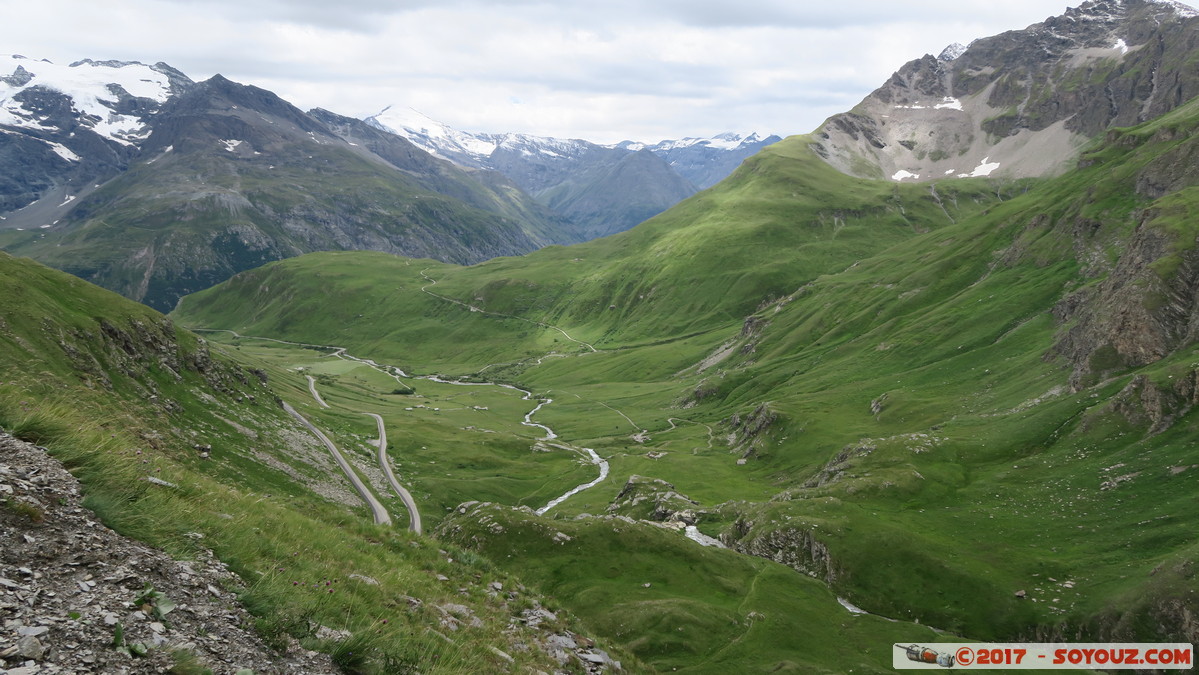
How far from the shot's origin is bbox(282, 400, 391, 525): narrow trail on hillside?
341 ft

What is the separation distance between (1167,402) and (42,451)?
127 m

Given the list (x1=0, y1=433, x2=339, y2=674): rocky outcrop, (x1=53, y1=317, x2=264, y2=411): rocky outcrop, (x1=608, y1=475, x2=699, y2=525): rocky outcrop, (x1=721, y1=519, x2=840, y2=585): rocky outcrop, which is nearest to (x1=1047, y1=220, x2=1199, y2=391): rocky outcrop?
(x1=721, y1=519, x2=840, y2=585): rocky outcrop

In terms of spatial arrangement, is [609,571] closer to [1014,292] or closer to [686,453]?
[686,453]

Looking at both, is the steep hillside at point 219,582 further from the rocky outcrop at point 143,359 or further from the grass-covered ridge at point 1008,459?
the rocky outcrop at point 143,359

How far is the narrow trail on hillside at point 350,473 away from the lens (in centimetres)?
10394

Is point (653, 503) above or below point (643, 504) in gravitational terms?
above

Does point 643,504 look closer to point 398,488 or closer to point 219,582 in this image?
point 398,488

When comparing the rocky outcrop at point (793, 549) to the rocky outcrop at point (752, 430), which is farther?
the rocky outcrop at point (752, 430)

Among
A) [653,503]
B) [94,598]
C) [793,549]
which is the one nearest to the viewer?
[94,598]

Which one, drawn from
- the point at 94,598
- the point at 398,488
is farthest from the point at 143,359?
the point at 94,598

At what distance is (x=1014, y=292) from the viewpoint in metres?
185

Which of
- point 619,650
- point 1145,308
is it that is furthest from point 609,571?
point 1145,308

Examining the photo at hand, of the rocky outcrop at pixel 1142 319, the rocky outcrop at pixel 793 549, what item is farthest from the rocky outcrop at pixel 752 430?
the rocky outcrop at pixel 793 549

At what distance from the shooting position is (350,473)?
119 metres
